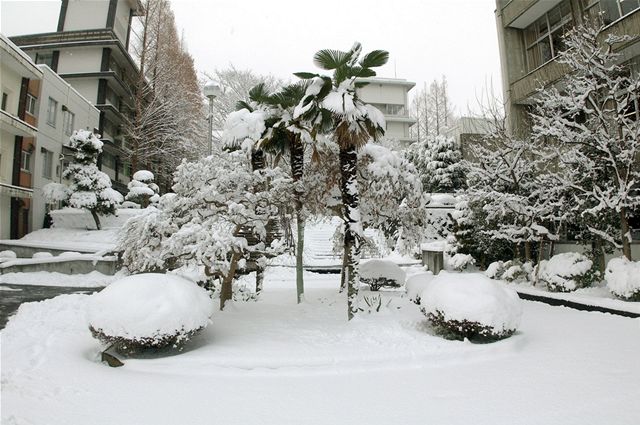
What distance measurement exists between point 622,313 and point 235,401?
8.67 meters

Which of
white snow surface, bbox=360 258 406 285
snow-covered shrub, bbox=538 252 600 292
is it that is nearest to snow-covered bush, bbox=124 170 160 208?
white snow surface, bbox=360 258 406 285

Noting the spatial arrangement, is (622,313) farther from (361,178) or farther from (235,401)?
(235,401)

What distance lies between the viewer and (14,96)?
798 inches

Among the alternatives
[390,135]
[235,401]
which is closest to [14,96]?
[235,401]

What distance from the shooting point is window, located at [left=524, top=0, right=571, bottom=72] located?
51.9ft

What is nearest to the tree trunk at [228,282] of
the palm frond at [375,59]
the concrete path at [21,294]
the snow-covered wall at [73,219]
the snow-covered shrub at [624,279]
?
the concrete path at [21,294]

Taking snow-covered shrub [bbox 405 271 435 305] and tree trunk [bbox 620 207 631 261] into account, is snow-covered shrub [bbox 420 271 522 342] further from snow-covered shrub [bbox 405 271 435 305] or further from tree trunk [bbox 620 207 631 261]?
tree trunk [bbox 620 207 631 261]

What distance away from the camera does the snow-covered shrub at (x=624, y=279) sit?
29.4 ft

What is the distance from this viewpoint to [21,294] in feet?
38.2

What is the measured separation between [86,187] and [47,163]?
4225mm

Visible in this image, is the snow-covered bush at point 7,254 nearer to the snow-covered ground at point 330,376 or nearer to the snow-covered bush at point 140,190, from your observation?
the snow-covered bush at point 140,190

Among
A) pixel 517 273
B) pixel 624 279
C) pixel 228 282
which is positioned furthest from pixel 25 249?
pixel 624 279

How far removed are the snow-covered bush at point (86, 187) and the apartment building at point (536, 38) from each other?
2082 centimetres

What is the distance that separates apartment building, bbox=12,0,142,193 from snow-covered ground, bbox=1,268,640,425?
2791cm
